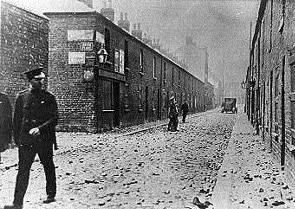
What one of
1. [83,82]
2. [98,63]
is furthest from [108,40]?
[83,82]

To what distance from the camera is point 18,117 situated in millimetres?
4398

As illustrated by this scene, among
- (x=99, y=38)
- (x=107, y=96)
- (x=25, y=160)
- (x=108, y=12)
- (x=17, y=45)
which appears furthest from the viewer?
(x=108, y=12)

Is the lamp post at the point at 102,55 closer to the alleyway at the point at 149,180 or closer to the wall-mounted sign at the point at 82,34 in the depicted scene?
the wall-mounted sign at the point at 82,34

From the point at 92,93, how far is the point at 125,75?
5044mm

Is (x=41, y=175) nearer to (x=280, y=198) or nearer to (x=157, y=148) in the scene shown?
(x=280, y=198)

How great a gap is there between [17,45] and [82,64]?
21.5ft

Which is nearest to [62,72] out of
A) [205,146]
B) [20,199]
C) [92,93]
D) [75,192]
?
[92,93]

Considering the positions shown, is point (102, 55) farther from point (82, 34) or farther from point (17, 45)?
point (17, 45)

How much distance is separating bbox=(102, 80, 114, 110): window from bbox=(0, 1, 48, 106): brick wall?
Answer: 22.9 feet

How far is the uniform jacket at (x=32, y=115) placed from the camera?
4.35 meters

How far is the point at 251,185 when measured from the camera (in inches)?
249

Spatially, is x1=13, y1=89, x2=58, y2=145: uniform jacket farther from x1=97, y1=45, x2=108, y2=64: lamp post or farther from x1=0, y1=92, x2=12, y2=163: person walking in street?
x1=97, y1=45, x2=108, y2=64: lamp post

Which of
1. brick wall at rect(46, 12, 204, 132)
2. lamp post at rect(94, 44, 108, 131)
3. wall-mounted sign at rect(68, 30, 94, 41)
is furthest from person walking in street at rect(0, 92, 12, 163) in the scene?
lamp post at rect(94, 44, 108, 131)

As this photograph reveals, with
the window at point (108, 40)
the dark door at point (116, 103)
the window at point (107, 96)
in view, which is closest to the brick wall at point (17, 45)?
the window at point (107, 96)
